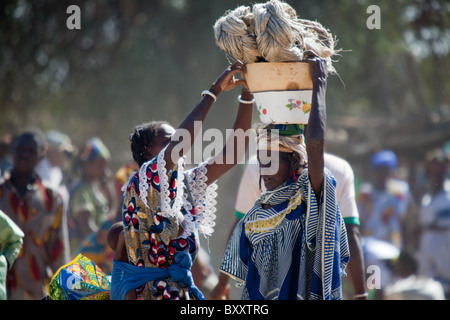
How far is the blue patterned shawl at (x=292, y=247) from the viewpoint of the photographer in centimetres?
289

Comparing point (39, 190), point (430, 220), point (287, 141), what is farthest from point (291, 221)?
point (430, 220)

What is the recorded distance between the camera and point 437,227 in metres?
7.92

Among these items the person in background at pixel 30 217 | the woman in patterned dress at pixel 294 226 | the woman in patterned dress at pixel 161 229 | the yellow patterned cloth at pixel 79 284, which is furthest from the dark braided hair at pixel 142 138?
the person in background at pixel 30 217

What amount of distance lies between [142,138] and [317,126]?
1.11 m

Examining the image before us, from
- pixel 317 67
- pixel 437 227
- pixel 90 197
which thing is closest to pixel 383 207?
pixel 437 227

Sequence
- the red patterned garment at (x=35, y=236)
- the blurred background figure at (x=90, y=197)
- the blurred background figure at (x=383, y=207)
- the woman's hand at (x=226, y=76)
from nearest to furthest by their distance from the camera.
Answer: the woman's hand at (x=226, y=76) → the red patterned garment at (x=35, y=236) → the blurred background figure at (x=90, y=197) → the blurred background figure at (x=383, y=207)

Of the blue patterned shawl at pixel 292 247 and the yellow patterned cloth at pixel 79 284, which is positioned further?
the yellow patterned cloth at pixel 79 284

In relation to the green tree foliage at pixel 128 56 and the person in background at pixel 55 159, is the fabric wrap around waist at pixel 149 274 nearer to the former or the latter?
the person in background at pixel 55 159

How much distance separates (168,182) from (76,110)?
10504mm

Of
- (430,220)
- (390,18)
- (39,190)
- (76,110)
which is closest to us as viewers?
(39,190)

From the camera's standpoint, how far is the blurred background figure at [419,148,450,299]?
306 inches

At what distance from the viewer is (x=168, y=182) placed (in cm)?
313

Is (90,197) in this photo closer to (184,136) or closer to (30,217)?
(30,217)

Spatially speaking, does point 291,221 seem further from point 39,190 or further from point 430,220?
point 430,220
